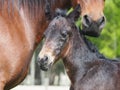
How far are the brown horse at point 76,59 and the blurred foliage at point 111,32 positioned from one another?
14264 millimetres

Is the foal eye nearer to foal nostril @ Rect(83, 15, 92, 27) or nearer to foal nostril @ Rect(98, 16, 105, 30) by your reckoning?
foal nostril @ Rect(83, 15, 92, 27)

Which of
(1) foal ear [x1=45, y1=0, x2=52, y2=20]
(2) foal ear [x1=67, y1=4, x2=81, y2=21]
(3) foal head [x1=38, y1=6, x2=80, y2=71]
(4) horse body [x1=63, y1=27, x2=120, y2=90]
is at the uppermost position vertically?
(1) foal ear [x1=45, y1=0, x2=52, y2=20]

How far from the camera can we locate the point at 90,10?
5.82 metres

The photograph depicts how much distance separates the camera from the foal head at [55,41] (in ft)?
17.3

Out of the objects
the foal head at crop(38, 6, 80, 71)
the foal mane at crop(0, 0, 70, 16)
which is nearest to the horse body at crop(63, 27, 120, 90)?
the foal head at crop(38, 6, 80, 71)

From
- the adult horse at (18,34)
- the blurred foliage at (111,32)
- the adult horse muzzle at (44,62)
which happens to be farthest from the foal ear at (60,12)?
the blurred foliage at (111,32)

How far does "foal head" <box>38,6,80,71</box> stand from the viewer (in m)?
5.26

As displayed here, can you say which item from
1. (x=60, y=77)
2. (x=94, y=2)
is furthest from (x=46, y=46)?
(x=60, y=77)

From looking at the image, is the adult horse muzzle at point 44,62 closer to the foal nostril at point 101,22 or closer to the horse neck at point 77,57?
the horse neck at point 77,57

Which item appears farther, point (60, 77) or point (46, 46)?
point (60, 77)

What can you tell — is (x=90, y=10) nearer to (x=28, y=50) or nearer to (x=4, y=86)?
(x=28, y=50)

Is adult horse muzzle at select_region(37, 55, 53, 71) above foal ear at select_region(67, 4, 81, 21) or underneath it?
underneath

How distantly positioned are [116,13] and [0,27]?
14.8 meters

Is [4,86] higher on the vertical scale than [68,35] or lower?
lower
